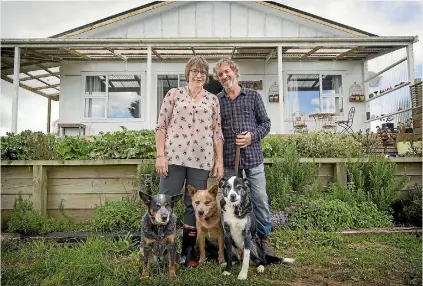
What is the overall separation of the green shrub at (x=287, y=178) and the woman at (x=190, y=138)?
77.3 inches

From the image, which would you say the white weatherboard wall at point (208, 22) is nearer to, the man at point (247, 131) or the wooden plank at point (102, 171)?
the wooden plank at point (102, 171)

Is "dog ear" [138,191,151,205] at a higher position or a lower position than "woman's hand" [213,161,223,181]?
lower

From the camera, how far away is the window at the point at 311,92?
468 inches

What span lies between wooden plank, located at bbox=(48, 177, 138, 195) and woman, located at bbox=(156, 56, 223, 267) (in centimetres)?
227

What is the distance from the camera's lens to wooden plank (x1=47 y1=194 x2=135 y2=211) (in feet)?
17.0

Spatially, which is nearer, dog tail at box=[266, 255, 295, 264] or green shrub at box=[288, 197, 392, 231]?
dog tail at box=[266, 255, 295, 264]

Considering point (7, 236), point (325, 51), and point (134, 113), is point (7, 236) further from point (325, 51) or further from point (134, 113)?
point (325, 51)

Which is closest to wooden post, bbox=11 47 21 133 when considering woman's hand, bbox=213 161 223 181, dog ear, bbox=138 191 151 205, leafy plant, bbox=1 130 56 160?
leafy plant, bbox=1 130 56 160

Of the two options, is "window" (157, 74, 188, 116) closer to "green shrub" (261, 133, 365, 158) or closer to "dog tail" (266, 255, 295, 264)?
"green shrub" (261, 133, 365, 158)

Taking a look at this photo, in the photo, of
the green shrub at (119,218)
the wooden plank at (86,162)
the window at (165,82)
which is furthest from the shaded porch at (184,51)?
the green shrub at (119,218)

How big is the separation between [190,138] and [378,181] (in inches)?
133

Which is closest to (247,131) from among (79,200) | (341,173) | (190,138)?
(190,138)

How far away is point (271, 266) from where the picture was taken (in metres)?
3.35

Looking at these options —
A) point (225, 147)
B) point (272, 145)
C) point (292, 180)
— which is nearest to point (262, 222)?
point (225, 147)
